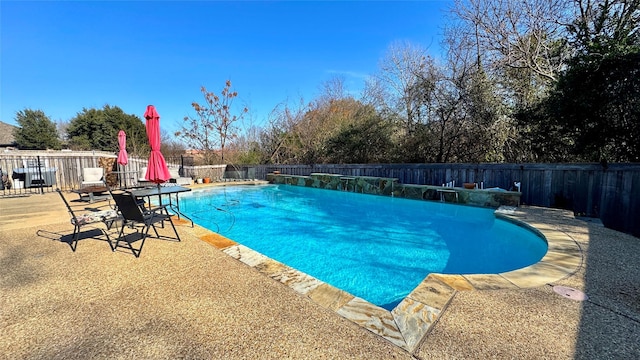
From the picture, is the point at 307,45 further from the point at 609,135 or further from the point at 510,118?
the point at 609,135

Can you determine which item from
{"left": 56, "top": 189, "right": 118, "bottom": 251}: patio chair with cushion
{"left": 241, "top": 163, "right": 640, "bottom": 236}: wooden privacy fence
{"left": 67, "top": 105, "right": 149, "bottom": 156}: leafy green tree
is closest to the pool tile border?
{"left": 56, "top": 189, "right": 118, "bottom": 251}: patio chair with cushion

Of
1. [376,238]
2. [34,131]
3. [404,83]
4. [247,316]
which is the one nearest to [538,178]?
[376,238]

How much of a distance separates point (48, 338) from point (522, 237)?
6.22 meters

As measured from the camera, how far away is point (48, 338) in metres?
1.78

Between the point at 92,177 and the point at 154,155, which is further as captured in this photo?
the point at 92,177

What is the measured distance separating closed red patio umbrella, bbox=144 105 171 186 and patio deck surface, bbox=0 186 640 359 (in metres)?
1.58

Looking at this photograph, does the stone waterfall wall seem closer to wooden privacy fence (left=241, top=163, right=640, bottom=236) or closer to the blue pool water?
the blue pool water

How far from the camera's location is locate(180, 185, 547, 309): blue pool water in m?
3.83

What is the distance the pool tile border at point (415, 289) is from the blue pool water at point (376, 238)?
827 mm

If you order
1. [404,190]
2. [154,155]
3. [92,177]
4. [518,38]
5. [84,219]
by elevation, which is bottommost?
[404,190]

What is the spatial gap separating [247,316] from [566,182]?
744 centimetres

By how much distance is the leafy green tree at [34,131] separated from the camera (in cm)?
2197

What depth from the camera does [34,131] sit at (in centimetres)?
2228

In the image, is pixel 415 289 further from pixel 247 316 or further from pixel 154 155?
pixel 154 155
